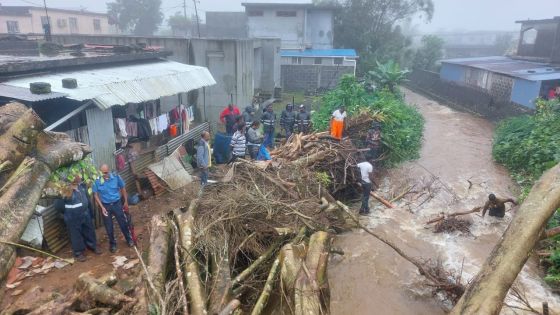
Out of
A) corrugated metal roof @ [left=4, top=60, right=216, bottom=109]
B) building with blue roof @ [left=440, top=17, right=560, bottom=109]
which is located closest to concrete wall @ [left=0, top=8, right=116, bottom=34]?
corrugated metal roof @ [left=4, top=60, right=216, bottom=109]

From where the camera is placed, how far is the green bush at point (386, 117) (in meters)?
11.9

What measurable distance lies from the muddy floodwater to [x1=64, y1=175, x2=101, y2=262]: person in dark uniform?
4375mm

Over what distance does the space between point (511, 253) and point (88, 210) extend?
21.1ft

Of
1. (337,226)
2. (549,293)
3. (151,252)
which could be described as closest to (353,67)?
(337,226)

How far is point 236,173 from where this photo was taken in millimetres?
8242

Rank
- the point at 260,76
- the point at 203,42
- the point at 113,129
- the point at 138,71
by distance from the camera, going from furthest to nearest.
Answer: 1. the point at 260,76
2. the point at 203,42
3. the point at 138,71
4. the point at 113,129

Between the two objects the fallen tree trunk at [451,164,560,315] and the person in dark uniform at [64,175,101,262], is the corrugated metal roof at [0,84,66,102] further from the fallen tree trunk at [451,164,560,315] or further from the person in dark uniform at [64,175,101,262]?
the fallen tree trunk at [451,164,560,315]

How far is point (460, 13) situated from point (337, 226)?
18598 cm

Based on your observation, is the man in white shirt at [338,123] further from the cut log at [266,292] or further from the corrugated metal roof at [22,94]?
the corrugated metal roof at [22,94]

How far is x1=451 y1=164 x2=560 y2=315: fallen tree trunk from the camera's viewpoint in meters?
3.70

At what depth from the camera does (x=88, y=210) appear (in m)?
7.05

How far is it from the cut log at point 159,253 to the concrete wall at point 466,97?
57.1 feet

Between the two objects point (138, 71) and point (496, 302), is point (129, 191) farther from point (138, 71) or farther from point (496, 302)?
point (496, 302)

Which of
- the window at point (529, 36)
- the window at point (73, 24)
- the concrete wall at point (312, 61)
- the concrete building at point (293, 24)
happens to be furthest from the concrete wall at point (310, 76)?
the window at point (73, 24)
